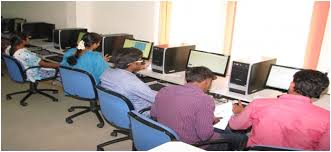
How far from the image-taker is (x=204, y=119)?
2096mm

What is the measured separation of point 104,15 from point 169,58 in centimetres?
184

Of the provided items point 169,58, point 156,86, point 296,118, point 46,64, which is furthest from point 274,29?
point 46,64

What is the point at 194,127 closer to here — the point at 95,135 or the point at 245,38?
the point at 95,135

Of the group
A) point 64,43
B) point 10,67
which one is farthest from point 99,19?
point 10,67

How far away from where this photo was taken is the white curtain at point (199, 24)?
12.9ft

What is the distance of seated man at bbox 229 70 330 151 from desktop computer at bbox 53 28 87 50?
136 inches

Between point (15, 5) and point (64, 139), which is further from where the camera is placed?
point (15, 5)

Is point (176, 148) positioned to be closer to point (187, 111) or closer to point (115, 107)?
point (187, 111)

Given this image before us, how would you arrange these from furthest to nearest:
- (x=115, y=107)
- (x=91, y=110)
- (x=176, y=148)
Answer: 1. (x=91, y=110)
2. (x=115, y=107)
3. (x=176, y=148)

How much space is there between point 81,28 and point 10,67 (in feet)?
4.36

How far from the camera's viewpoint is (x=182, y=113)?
2.04m

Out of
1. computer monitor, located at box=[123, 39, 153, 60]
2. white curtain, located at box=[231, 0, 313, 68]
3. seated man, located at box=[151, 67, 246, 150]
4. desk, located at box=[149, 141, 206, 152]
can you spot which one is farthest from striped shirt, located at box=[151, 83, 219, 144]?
computer monitor, located at box=[123, 39, 153, 60]

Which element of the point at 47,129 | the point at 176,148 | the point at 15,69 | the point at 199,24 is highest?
the point at 199,24

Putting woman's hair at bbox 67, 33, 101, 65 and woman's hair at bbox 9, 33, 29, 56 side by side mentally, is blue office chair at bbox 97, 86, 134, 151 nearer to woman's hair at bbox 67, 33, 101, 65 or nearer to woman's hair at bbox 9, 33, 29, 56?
woman's hair at bbox 67, 33, 101, 65
